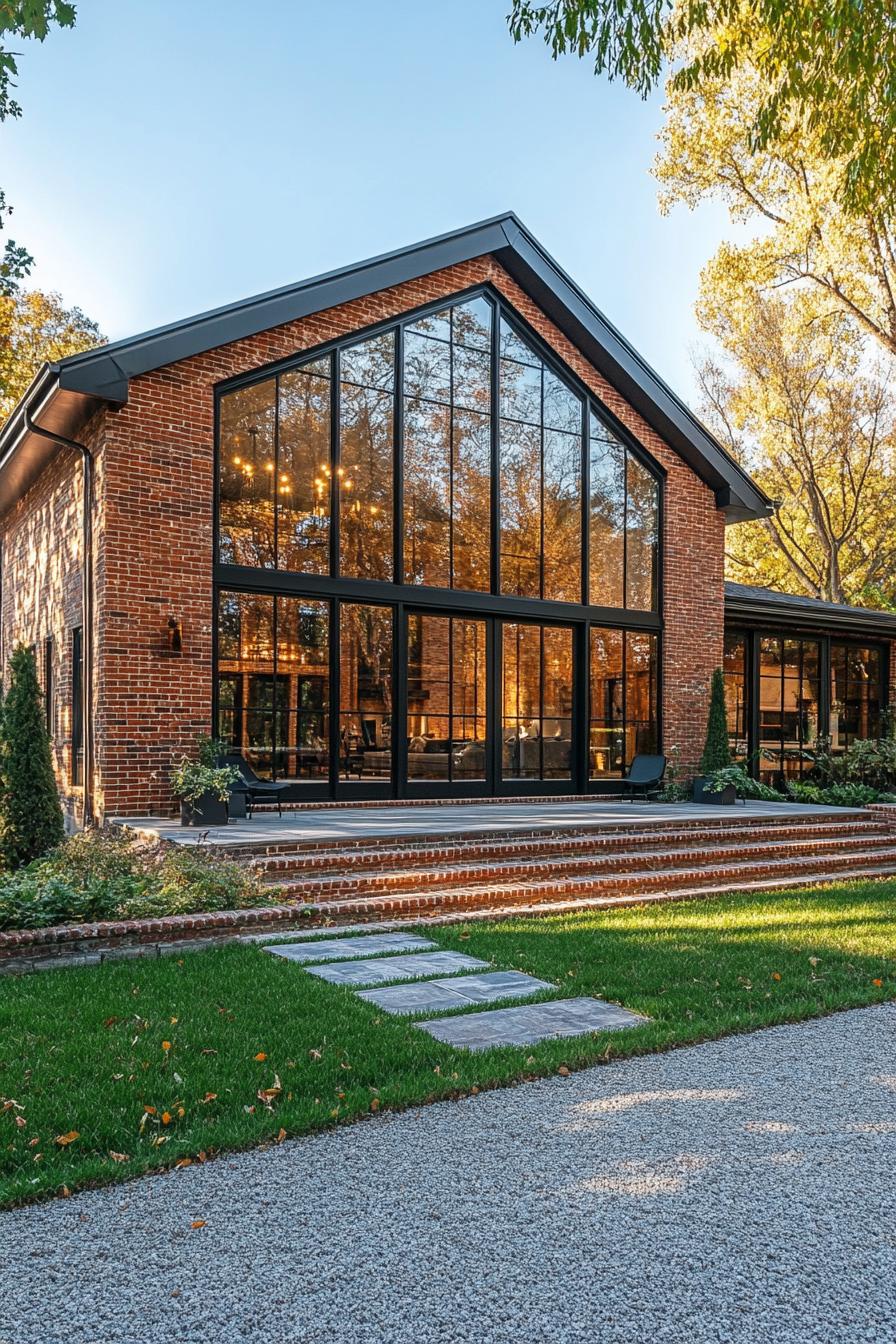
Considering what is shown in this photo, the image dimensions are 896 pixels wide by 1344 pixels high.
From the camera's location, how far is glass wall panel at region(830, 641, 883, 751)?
1628cm

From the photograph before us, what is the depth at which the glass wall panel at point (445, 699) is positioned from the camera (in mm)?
11102

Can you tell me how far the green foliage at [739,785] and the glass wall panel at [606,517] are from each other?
8.86ft

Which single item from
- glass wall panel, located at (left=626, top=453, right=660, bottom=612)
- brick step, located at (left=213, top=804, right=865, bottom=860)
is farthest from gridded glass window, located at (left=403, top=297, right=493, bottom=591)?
brick step, located at (left=213, top=804, right=865, bottom=860)

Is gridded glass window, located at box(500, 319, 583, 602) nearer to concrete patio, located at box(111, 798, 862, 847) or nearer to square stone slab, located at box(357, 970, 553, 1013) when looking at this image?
concrete patio, located at box(111, 798, 862, 847)

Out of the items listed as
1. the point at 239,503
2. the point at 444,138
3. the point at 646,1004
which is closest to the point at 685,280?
the point at 444,138

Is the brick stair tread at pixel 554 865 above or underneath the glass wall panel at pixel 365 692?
underneath

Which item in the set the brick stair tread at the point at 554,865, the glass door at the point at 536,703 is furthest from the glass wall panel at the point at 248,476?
the brick stair tread at the point at 554,865

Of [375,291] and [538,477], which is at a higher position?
[375,291]

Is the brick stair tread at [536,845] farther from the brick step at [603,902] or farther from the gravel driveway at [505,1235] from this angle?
the gravel driveway at [505,1235]

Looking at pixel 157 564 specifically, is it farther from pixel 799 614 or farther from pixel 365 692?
pixel 799 614

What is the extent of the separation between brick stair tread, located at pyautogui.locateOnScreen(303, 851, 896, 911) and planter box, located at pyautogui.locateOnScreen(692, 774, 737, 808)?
7.82ft

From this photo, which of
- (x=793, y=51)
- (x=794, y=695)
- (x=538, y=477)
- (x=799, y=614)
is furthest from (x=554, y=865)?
(x=794, y=695)

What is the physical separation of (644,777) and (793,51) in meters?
8.16

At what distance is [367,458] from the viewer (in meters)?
10.9
